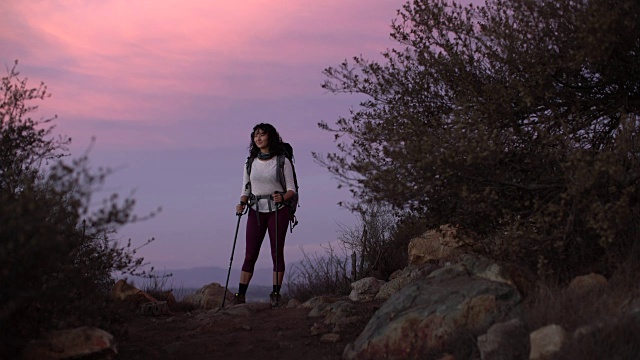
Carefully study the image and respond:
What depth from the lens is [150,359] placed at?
7664 mm

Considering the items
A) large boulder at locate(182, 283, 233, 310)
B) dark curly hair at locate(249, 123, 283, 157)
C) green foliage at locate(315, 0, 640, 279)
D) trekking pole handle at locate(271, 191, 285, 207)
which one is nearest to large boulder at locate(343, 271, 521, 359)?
green foliage at locate(315, 0, 640, 279)

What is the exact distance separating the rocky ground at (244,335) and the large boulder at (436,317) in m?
0.73

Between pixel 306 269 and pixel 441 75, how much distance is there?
23.5 feet

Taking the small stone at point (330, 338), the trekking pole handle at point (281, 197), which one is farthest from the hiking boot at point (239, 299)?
the small stone at point (330, 338)

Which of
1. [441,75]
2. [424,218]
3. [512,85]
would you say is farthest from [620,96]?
[424,218]

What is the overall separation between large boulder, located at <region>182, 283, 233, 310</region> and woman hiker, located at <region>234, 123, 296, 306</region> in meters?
2.01

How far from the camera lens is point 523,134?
26.0 feet

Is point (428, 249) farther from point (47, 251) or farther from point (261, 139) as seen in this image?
point (47, 251)

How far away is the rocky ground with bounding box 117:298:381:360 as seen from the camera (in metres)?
7.87

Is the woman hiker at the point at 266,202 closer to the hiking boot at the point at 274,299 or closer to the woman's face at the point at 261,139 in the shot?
the woman's face at the point at 261,139

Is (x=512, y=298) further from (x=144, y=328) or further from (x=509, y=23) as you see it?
(x=144, y=328)

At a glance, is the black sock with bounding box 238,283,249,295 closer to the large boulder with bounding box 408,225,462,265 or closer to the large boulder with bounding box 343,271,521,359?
the large boulder with bounding box 408,225,462,265

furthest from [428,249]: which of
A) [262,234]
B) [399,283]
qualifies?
[262,234]

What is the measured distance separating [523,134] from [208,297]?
6755mm
